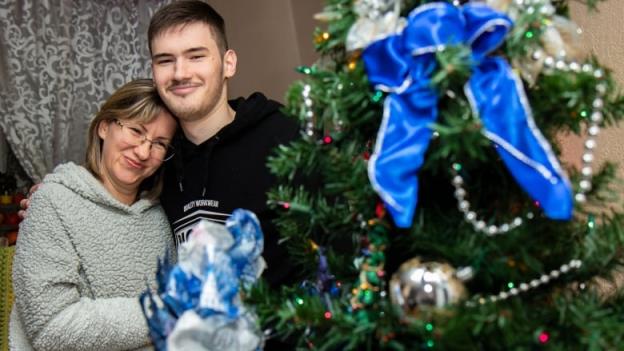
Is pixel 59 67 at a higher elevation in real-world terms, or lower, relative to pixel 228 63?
lower

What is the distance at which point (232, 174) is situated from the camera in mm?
1359

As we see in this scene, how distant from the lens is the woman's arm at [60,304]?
1213mm

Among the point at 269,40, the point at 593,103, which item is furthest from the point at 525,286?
the point at 269,40

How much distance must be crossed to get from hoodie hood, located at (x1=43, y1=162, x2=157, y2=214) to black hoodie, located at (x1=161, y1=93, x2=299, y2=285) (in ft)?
0.41

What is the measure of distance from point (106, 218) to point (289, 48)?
5.25 feet

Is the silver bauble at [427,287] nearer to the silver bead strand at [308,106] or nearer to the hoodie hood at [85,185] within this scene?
the silver bead strand at [308,106]

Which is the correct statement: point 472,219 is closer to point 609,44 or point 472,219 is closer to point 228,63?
point 609,44

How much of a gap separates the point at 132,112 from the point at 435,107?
887 millimetres

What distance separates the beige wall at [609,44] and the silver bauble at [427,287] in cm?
68

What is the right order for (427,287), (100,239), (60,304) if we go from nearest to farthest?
(427,287)
(60,304)
(100,239)

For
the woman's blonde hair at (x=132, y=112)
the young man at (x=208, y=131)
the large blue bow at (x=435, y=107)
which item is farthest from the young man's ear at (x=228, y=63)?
the large blue bow at (x=435, y=107)

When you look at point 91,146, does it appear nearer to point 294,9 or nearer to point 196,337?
point 196,337

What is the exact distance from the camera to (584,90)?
685 millimetres

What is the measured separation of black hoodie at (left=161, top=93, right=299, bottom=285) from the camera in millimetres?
1313
